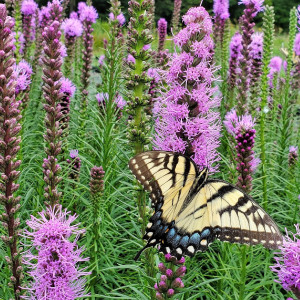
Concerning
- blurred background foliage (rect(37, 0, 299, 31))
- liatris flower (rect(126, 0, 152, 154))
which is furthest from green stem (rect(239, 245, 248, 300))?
blurred background foliage (rect(37, 0, 299, 31))

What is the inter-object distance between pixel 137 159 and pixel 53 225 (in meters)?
0.64

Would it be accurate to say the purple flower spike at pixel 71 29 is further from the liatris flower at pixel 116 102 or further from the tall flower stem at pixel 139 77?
the tall flower stem at pixel 139 77

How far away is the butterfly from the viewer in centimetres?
211

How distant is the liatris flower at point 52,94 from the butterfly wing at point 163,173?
0.44 metres

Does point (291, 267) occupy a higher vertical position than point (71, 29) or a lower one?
lower

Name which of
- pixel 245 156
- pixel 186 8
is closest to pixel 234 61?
pixel 245 156

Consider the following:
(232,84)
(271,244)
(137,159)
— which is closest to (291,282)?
(271,244)

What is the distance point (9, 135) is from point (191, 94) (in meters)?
0.96

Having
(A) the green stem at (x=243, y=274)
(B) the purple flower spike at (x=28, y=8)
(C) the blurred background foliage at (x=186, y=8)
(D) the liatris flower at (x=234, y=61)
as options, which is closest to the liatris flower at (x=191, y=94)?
(A) the green stem at (x=243, y=274)

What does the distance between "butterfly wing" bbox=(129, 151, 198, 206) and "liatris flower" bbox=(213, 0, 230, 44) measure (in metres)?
4.77

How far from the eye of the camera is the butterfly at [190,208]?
6.91 ft

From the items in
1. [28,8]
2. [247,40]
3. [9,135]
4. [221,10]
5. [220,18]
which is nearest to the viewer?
[9,135]

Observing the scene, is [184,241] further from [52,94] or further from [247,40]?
[247,40]

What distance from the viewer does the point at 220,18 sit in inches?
265
